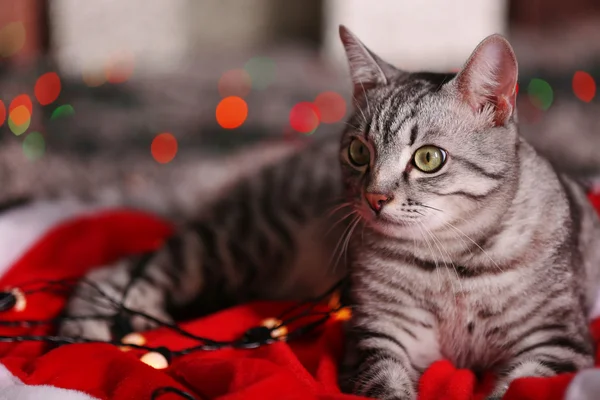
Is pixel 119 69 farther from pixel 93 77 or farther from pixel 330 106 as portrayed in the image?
pixel 330 106

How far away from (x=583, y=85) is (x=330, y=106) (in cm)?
114

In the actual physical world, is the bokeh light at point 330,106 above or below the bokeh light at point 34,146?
above

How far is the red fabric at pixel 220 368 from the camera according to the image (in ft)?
2.93

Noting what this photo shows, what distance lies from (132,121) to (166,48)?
93 cm

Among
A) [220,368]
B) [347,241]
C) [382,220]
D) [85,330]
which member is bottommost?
[85,330]

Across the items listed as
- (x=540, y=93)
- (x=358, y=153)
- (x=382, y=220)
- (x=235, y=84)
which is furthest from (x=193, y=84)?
(x=382, y=220)

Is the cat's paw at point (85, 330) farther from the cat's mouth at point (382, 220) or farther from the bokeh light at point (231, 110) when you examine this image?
the bokeh light at point (231, 110)

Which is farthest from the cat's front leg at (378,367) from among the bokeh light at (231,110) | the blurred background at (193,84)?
the bokeh light at (231,110)

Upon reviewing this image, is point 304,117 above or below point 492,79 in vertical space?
below

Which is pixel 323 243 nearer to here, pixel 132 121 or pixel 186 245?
pixel 186 245

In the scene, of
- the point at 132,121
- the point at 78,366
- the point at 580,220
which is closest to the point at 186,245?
the point at 78,366

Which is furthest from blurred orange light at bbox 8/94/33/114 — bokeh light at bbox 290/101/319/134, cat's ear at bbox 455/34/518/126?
cat's ear at bbox 455/34/518/126

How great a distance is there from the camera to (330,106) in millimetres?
2795

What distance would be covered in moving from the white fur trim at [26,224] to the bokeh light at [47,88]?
87 cm
